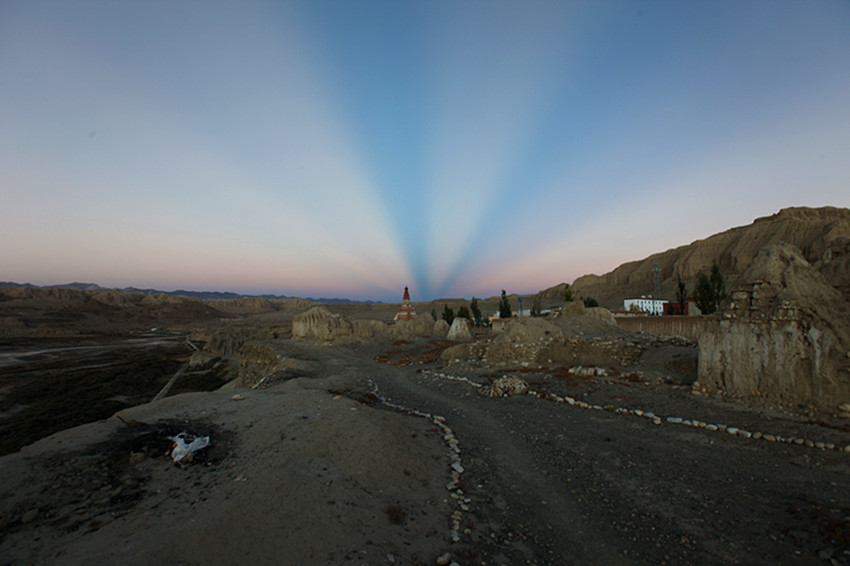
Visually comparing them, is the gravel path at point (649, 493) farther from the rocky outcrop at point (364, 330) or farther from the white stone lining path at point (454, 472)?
the rocky outcrop at point (364, 330)

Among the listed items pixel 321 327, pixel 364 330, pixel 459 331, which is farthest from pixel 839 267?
pixel 321 327

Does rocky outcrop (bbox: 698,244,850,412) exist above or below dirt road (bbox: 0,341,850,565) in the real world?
above

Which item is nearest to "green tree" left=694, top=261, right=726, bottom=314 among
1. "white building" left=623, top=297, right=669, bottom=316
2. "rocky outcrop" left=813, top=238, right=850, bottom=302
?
"white building" left=623, top=297, right=669, bottom=316

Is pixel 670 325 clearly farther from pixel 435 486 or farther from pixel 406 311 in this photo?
pixel 406 311

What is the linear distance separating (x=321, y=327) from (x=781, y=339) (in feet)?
123

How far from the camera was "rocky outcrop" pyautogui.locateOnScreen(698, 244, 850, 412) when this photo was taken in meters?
9.08

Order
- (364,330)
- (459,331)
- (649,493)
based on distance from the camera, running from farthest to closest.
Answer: (364,330)
(459,331)
(649,493)

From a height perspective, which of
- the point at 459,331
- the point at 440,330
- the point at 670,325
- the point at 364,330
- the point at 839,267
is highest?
the point at 839,267

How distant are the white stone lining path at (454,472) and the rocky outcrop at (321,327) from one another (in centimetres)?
2865

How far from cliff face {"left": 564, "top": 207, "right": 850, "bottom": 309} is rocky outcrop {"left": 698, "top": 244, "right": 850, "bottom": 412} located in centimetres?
7513

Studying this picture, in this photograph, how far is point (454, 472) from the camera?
7.17m

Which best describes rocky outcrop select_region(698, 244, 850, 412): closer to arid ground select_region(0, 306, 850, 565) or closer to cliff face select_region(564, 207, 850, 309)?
arid ground select_region(0, 306, 850, 565)

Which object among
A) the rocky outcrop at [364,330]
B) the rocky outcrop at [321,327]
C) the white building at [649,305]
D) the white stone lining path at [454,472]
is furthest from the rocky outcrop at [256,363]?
the white building at [649,305]

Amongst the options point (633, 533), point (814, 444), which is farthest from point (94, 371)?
point (814, 444)
